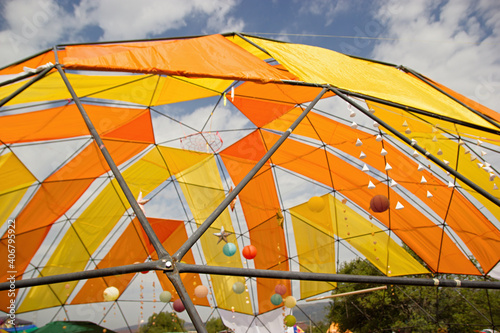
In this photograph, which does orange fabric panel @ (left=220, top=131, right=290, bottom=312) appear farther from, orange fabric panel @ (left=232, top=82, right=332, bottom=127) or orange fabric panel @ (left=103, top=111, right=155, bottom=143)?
orange fabric panel @ (left=103, top=111, right=155, bottom=143)

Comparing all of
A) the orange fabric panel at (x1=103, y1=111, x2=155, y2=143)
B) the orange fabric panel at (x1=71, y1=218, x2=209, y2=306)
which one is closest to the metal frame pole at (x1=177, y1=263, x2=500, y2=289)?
the orange fabric panel at (x1=103, y1=111, x2=155, y2=143)

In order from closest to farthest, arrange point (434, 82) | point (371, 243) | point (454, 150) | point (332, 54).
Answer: point (332, 54) < point (434, 82) < point (454, 150) < point (371, 243)

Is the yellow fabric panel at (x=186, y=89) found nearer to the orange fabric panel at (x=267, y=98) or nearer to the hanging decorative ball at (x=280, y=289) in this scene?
the orange fabric panel at (x=267, y=98)

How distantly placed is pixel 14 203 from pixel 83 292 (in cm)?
547

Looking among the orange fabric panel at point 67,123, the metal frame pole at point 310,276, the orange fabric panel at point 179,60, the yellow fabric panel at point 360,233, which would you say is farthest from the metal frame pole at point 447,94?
the orange fabric panel at point 67,123

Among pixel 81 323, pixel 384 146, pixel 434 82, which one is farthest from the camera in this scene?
pixel 81 323

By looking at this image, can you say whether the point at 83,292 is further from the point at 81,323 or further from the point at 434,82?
the point at 434,82

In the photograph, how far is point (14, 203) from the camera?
39.1 feet

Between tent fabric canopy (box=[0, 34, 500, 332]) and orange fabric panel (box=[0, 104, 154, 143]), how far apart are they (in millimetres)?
51

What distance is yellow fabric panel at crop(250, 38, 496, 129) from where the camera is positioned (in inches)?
292

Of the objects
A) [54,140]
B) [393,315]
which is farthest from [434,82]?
[393,315]

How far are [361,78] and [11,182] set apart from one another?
11240mm

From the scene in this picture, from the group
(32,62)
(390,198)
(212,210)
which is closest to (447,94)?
(390,198)

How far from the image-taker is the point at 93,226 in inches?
572
